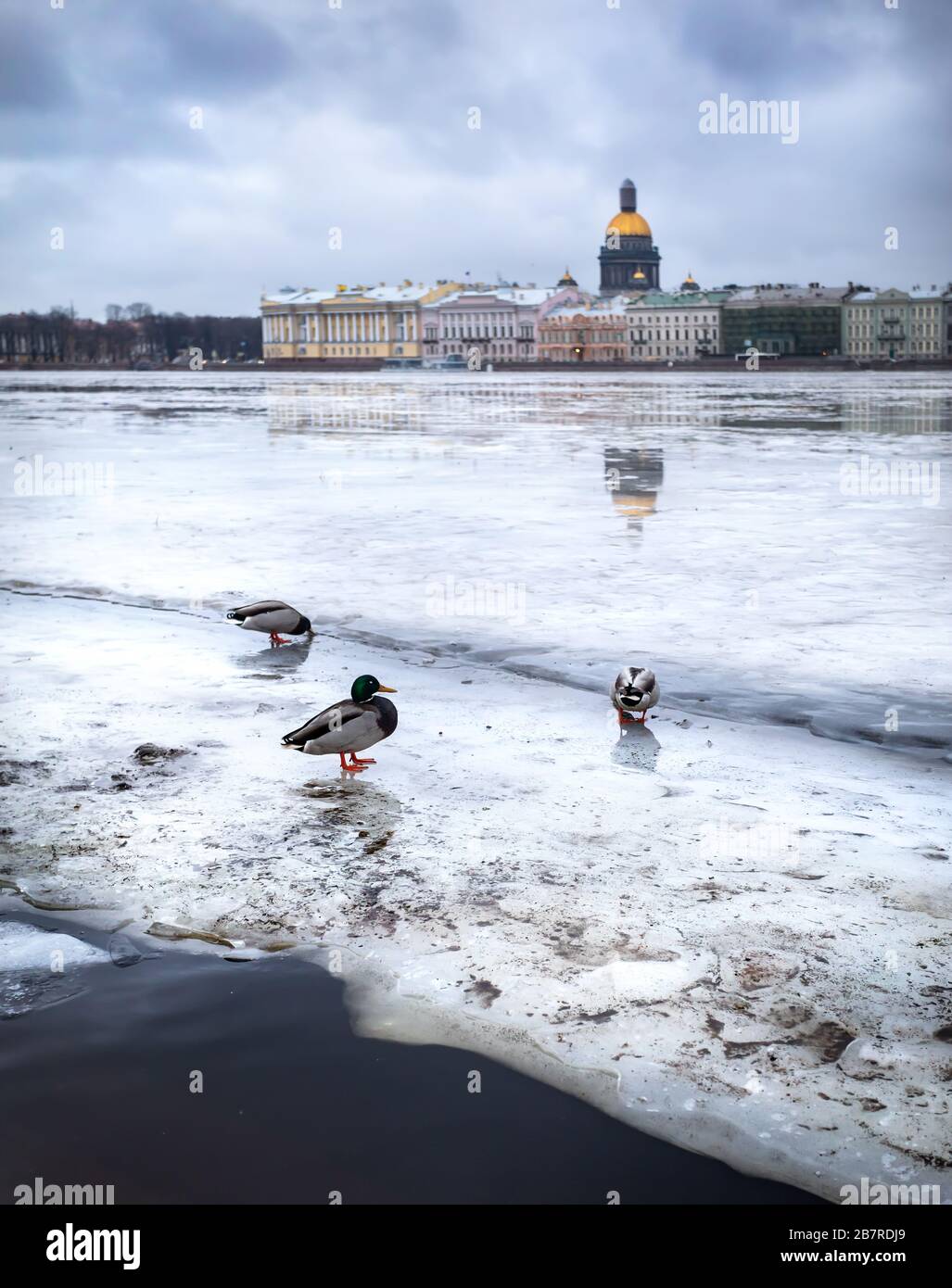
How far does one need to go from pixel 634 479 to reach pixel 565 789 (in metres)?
8.93

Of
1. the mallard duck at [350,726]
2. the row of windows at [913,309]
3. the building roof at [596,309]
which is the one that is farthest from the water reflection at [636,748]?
the building roof at [596,309]

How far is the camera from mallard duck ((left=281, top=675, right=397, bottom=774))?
4.03 m

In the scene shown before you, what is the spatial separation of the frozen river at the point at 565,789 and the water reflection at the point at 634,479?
259mm

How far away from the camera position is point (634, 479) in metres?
12.6

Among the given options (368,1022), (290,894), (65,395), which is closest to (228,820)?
(290,894)

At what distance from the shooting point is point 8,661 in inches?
220

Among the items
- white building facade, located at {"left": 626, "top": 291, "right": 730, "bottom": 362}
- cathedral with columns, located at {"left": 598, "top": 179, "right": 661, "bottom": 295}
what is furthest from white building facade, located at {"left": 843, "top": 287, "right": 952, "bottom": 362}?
cathedral with columns, located at {"left": 598, "top": 179, "right": 661, "bottom": 295}

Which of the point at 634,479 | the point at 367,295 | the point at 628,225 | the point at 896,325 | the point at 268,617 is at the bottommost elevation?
the point at 268,617

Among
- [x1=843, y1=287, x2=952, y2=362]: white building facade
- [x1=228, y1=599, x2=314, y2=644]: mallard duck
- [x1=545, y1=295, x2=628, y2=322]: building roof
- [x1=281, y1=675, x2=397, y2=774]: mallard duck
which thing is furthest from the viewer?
[x1=545, y1=295, x2=628, y2=322]: building roof

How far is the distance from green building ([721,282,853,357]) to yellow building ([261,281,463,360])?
88.5 feet

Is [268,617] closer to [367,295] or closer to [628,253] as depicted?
[367,295]

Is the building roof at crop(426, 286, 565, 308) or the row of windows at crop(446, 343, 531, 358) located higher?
the building roof at crop(426, 286, 565, 308)

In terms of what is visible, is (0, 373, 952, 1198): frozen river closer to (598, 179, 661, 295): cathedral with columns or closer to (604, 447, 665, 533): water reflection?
(604, 447, 665, 533): water reflection

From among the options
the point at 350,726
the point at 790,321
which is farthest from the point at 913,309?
the point at 350,726
